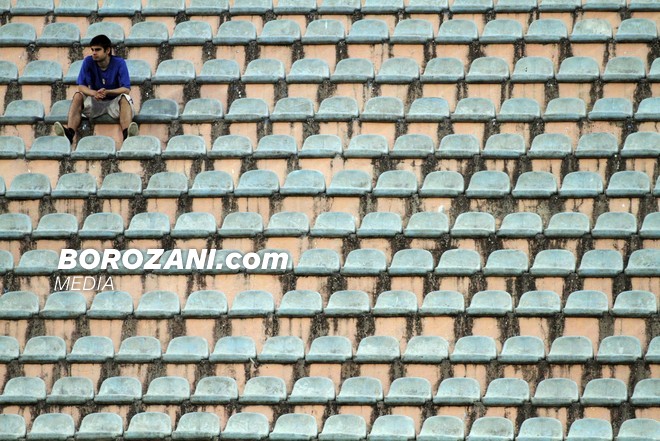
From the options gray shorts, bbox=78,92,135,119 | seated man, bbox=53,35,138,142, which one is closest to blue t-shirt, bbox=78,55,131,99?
seated man, bbox=53,35,138,142

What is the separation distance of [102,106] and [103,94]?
0.51ft

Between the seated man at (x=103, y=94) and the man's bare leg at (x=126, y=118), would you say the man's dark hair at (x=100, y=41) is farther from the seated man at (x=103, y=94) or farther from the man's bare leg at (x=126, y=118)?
the man's bare leg at (x=126, y=118)

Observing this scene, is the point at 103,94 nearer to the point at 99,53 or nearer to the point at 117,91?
the point at 117,91

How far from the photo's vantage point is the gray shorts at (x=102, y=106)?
1039 cm

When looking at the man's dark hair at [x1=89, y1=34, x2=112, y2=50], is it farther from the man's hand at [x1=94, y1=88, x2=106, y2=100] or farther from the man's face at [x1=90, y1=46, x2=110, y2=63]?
the man's hand at [x1=94, y1=88, x2=106, y2=100]

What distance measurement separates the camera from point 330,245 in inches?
386

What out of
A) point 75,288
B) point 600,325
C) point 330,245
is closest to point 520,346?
point 600,325

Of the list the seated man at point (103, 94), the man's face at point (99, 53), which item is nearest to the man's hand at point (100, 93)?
the seated man at point (103, 94)

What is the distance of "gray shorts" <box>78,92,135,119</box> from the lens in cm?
1039

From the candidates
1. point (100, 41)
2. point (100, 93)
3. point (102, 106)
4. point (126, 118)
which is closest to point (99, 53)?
point (100, 41)

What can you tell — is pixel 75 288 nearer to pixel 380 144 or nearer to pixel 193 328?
pixel 193 328

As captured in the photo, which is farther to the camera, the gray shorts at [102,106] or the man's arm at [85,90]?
the gray shorts at [102,106]

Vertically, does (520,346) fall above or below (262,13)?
below

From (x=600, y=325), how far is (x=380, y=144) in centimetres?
200
